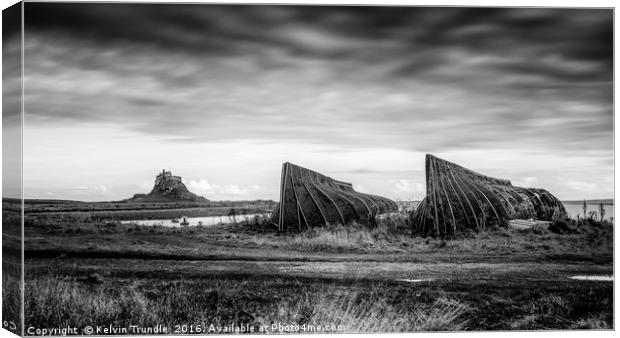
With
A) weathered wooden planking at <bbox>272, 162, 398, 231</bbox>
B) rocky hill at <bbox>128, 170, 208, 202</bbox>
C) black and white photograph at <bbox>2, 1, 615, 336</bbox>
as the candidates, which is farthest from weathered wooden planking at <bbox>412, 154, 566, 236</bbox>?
rocky hill at <bbox>128, 170, 208, 202</bbox>

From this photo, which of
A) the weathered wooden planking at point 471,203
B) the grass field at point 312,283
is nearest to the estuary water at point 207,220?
the grass field at point 312,283

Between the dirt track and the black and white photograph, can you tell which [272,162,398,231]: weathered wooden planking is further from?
the dirt track

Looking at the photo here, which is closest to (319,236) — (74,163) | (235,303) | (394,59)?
(235,303)

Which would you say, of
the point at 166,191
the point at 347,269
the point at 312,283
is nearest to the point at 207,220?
the point at 166,191

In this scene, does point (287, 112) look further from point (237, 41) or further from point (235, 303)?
point (235, 303)

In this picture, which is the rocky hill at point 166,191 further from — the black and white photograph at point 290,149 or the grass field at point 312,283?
the grass field at point 312,283

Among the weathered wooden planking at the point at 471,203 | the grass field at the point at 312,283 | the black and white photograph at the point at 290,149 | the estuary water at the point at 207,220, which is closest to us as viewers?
the black and white photograph at the point at 290,149

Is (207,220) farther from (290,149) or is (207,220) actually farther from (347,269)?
(347,269)
